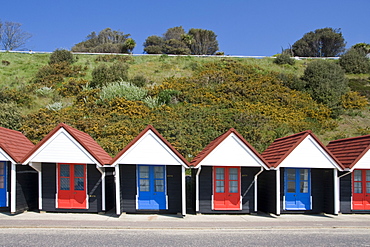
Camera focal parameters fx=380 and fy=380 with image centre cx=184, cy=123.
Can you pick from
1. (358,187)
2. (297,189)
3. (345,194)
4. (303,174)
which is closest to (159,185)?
(297,189)

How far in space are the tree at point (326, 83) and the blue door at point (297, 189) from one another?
1943 cm

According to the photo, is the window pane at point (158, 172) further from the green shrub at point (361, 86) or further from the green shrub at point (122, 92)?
the green shrub at point (361, 86)

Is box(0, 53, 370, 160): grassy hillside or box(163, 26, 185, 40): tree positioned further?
box(163, 26, 185, 40): tree

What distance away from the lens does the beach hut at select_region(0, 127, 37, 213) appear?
15.1 m

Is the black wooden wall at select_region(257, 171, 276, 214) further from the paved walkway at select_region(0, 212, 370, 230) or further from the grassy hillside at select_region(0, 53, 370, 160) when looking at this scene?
the grassy hillside at select_region(0, 53, 370, 160)

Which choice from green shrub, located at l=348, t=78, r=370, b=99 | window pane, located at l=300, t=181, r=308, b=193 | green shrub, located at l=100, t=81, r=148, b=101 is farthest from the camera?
green shrub, located at l=348, t=78, r=370, b=99

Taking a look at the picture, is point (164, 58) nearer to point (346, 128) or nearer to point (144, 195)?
point (346, 128)

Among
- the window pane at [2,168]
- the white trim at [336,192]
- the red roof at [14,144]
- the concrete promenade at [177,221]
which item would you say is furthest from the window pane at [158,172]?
the white trim at [336,192]

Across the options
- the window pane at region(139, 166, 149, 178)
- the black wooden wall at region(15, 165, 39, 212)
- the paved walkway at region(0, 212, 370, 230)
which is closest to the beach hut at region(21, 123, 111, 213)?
the paved walkway at region(0, 212, 370, 230)

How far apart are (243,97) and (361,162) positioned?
1984 centimetres

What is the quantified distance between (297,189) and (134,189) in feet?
23.8

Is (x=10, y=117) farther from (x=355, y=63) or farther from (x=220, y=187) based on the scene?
(x=355, y=63)

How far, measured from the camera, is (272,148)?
18734 mm

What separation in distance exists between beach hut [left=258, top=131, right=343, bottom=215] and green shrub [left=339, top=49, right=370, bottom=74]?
33.8 m
